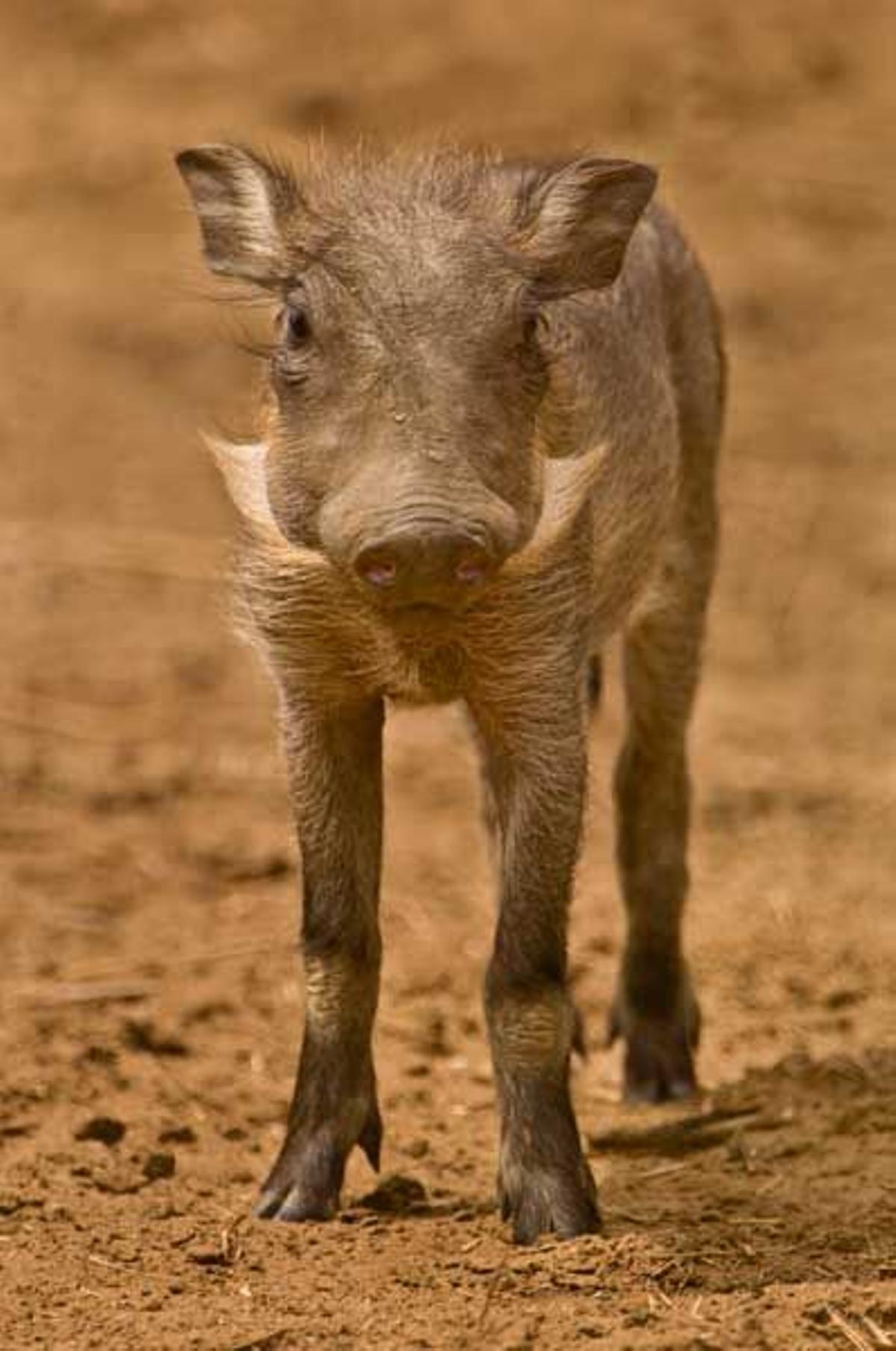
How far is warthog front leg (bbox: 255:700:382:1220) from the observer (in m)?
5.13

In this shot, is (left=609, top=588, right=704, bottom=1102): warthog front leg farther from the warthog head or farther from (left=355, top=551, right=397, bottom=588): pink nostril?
(left=355, top=551, right=397, bottom=588): pink nostril

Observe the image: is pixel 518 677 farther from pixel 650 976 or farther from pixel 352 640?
pixel 650 976

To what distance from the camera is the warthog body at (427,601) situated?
4.64m

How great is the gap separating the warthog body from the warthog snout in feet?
0.12

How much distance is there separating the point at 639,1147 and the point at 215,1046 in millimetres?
1066

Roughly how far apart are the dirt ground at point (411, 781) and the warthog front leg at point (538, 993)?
137mm

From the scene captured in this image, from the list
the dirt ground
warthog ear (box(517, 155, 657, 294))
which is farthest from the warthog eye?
the dirt ground

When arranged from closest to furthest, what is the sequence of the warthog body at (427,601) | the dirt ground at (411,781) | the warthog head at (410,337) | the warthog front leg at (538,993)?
the warthog head at (410,337) < the warthog body at (427,601) < the dirt ground at (411,781) < the warthog front leg at (538,993)

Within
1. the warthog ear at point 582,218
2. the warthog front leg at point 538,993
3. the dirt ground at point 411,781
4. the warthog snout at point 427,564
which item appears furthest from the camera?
the warthog ear at point 582,218

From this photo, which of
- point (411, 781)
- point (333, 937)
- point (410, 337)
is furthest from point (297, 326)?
point (411, 781)

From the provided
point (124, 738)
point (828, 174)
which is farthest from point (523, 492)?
point (828, 174)

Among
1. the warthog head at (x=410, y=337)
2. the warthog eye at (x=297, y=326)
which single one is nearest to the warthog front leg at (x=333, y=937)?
the warthog head at (x=410, y=337)

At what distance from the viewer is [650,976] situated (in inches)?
250

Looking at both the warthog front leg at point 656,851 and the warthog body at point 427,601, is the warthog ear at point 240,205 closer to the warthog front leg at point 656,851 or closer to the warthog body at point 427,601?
the warthog body at point 427,601
